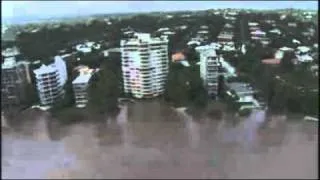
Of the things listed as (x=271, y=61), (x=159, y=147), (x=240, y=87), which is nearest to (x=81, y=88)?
(x=159, y=147)

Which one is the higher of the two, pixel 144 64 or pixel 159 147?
pixel 144 64

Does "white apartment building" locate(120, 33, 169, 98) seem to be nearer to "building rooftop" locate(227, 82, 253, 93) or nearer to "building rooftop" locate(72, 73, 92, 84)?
"building rooftop" locate(72, 73, 92, 84)

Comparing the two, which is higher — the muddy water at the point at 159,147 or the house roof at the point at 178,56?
the house roof at the point at 178,56

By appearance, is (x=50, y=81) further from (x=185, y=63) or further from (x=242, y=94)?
(x=242, y=94)

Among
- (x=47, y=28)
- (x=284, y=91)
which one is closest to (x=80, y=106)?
(x=47, y=28)

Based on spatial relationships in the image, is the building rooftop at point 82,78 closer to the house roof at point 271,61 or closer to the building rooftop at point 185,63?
the building rooftop at point 185,63

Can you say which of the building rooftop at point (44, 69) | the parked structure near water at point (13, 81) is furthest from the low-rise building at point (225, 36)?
the parked structure near water at point (13, 81)
